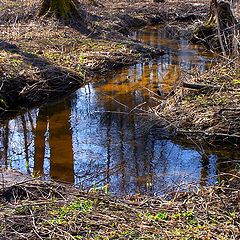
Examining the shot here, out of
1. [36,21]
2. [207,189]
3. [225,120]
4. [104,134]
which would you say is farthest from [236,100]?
[36,21]

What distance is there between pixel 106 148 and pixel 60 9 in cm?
1019

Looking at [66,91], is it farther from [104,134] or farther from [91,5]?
[91,5]

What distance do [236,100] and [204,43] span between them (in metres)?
8.65

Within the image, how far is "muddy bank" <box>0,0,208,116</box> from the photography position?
11.4m

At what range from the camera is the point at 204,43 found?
17359mm

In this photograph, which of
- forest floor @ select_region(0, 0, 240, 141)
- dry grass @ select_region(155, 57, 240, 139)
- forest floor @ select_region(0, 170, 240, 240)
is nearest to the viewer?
forest floor @ select_region(0, 170, 240, 240)

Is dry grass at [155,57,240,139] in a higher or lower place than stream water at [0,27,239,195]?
higher

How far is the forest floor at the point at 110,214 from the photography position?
16.4 feet

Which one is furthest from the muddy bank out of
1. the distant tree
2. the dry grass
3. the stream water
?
the dry grass

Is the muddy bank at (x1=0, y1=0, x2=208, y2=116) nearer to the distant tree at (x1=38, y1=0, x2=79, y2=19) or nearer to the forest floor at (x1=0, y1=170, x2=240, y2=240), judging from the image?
the distant tree at (x1=38, y1=0, x2=79, y2=19)

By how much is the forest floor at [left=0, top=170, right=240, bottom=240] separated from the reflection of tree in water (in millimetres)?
1590

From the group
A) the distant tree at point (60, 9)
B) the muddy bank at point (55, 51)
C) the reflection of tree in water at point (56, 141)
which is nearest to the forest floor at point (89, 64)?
the muddy bank at point (55, 51)

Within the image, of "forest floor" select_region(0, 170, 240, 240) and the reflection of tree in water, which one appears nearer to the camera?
"forest floor" select_region(0, 170, 240, 240)

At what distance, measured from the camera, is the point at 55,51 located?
1430 cm
